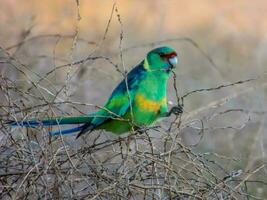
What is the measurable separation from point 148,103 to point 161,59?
390 mm

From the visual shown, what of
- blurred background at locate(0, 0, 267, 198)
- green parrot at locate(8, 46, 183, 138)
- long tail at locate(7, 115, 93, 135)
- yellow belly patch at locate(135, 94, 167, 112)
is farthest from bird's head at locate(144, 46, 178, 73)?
blurred background at locate(0, 0, 267, 198)

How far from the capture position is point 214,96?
7.33 m

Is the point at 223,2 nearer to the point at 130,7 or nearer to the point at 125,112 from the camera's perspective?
the point at 130,7

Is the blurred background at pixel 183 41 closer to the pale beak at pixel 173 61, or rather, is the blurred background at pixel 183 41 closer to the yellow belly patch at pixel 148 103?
the pale beak at pixel 173 61

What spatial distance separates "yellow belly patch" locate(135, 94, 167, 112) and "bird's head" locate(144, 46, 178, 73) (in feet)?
0.79

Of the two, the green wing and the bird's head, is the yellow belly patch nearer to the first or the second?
the green wing

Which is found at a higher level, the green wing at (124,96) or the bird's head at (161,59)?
A: the bird's head at (161,59)

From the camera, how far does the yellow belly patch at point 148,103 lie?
12.8 ft

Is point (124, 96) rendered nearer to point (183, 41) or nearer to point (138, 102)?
point (138, 102)

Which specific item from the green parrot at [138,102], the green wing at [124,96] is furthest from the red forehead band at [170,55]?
the green wing at [124,96]

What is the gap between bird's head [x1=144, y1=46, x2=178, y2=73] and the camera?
4.20m

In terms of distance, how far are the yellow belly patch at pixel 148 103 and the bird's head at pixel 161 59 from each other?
241 millimetres

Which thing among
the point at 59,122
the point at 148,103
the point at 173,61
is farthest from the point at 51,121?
the point at 173,61

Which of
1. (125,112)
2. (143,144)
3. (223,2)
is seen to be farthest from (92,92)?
(223,2)
